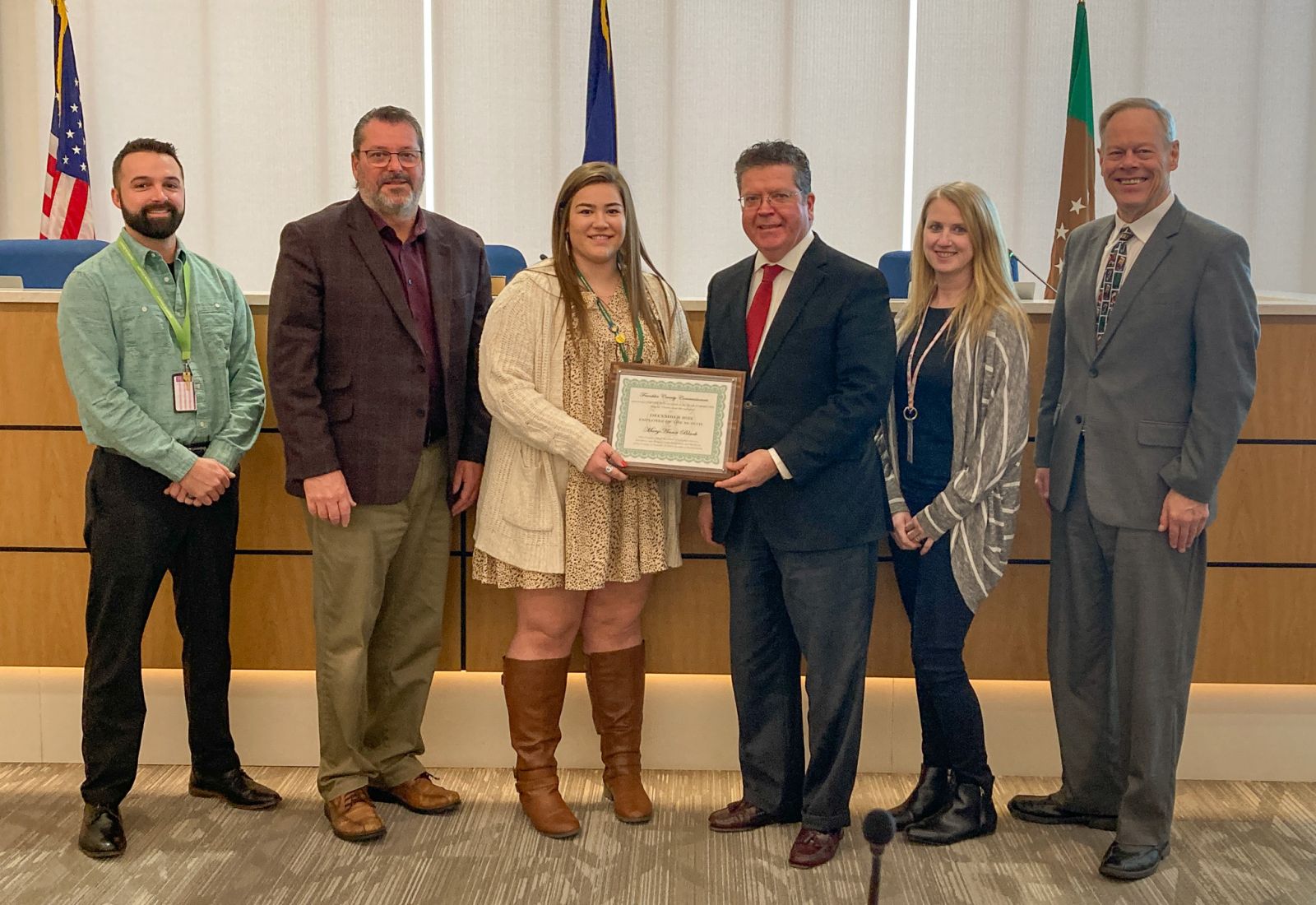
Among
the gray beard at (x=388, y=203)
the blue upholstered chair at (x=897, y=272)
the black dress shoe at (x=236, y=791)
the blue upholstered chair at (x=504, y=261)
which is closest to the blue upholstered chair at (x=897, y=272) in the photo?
the blue upholstered chair at (x=897, y=272)

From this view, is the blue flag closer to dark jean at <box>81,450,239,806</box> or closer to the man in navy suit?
the man in navy suit

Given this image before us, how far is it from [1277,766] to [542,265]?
2.51 metres

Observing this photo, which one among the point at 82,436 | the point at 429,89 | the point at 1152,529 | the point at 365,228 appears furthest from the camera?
the point at 429,89

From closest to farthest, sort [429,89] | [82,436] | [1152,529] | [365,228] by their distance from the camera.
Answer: [1152,529] → [365,228] → [82,436] → [429,89]

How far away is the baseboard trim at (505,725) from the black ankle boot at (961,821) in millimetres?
434

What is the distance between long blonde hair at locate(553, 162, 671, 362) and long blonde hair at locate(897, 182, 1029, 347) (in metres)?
0.68

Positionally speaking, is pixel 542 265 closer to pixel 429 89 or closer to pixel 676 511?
pixel 676 511

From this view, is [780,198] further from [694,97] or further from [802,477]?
[694,97]

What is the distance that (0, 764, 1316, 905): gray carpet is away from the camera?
7.91 ft

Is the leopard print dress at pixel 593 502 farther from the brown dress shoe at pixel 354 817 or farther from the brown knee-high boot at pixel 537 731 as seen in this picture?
the brown dress shoe at pixel 354 817

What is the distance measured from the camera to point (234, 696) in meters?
3.17

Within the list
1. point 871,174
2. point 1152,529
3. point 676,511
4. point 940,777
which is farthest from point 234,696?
point 871,174

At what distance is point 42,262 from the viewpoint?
4055mm

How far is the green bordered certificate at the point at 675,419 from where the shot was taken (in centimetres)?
249
